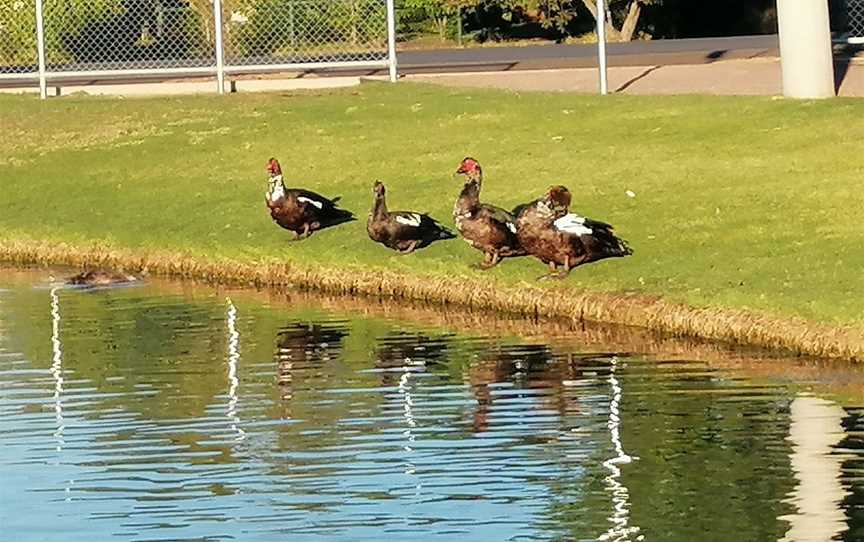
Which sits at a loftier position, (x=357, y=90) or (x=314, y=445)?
(x=357, y=90)

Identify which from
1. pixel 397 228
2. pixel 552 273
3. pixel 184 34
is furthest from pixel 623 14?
pixel 552 273

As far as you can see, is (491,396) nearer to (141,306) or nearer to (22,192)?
(141,306)

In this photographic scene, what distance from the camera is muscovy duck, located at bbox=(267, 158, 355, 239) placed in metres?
25.1

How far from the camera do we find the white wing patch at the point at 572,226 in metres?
21.5

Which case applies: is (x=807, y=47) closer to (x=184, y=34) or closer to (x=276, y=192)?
(x=276, y=192)

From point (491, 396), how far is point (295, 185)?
11487 mm

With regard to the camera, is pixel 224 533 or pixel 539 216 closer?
pixel 224 533

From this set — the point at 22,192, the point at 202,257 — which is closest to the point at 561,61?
the point at 22,192

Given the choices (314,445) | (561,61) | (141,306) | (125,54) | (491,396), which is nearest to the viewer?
(314,445)

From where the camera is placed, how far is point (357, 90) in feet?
118

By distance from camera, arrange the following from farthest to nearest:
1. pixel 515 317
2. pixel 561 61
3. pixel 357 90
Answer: pixel 561 61
pixel 357 90
pixel 515 317

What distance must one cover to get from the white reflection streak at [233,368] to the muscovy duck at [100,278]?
182cm

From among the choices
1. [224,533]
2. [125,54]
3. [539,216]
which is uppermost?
[125,54]

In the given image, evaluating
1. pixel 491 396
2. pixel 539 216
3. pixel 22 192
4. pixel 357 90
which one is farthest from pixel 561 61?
pixel 491 396
